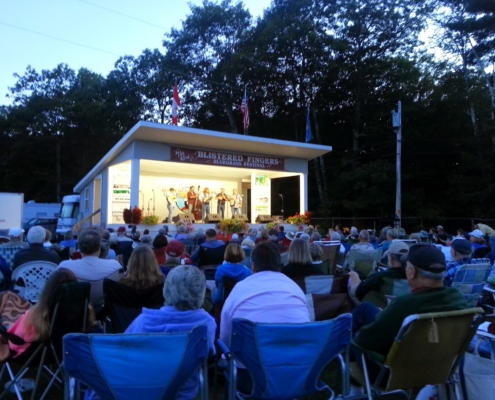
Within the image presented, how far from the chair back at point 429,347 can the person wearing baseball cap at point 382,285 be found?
1.09m

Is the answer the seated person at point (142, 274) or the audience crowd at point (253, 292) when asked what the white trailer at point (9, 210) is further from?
the seated person at point (142, 274)

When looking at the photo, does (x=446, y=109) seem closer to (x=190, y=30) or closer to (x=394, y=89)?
(x=394, y=89)

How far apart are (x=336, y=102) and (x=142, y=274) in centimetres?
2708

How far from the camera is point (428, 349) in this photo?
8.13ft

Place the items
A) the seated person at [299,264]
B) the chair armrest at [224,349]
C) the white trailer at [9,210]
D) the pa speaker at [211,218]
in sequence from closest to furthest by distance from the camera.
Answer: the chair armrest at [224,349]
the seated person at [299,264]
the white trailer at [9,210]
the pa speaker at [211,218]

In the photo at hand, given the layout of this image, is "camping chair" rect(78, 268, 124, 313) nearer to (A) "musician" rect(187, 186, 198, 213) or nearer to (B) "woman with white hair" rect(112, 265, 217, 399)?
(B) "woman with white hair" rect(112, 265, 217, 399)

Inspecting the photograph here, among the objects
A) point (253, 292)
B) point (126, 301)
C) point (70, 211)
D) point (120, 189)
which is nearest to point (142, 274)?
point (126, 301)

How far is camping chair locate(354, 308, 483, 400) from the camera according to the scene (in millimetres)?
2379

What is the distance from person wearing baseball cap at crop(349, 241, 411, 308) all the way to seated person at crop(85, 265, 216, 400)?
5.16 ft

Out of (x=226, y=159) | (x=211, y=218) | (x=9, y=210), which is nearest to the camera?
(x=9, y=210)

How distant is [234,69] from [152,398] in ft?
92.2

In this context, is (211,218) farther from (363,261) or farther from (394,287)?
(394,287)

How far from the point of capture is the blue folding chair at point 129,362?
210 centimetres

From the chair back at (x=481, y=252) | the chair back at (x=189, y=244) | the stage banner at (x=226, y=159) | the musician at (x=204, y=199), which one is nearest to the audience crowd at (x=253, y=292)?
the chair back at (x=481, y=252)
